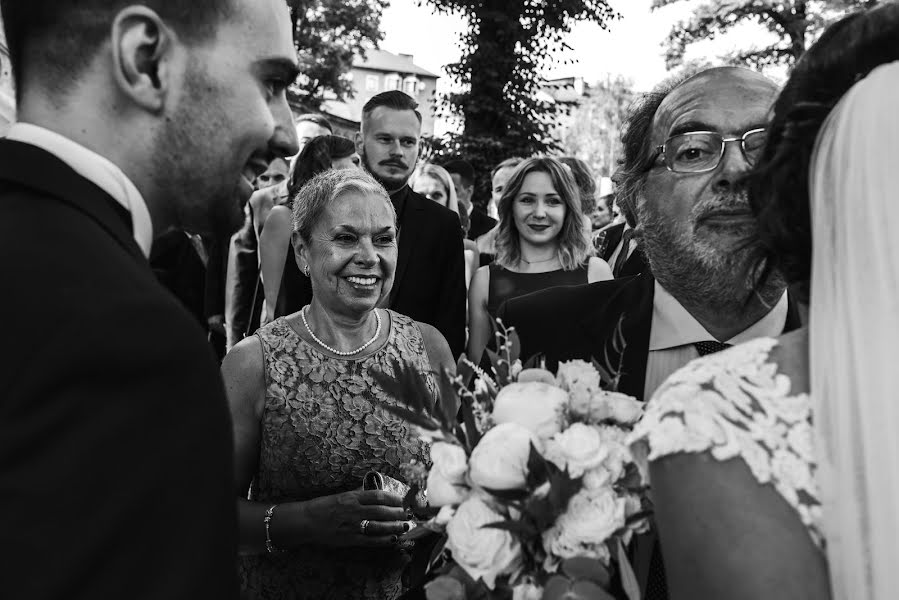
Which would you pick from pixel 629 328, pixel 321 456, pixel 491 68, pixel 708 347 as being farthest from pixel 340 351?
pixel 491 68

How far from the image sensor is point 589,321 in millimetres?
2799

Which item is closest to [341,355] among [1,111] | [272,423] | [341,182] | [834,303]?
[272,423]

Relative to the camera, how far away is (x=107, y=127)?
4.53 feet

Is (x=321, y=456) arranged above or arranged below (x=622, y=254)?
below

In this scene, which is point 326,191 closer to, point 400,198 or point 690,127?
point 690,127

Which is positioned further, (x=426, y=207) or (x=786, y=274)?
(x=426, y=207)

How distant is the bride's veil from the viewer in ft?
4.22

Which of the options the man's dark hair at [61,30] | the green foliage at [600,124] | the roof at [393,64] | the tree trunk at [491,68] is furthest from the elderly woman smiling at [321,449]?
the roof at [393,64]

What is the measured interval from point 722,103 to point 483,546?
1710 millimetres

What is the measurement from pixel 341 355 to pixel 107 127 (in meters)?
2.11

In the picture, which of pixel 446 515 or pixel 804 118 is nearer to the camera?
pixel 804 118

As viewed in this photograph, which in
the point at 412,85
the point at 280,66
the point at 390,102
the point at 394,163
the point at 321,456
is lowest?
the point at 321,456

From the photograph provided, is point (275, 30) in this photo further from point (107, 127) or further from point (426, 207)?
point (426, 207)

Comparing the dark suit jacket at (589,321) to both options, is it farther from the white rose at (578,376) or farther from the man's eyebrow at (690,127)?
the white rose at (578,376)
